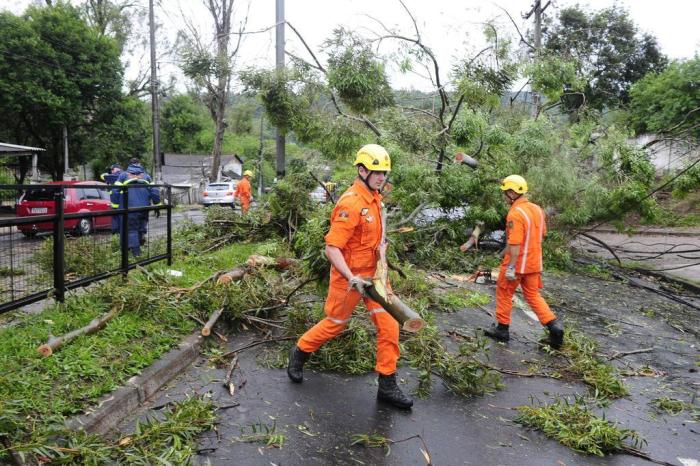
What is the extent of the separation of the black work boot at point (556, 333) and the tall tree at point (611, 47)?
886 inches

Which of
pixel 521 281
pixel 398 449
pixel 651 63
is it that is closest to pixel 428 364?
pixel 398 449

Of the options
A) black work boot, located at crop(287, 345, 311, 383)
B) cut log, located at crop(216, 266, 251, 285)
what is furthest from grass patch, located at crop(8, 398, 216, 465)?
cut log, located at crop(216, 266, 251, 285)

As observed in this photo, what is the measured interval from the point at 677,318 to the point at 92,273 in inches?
289

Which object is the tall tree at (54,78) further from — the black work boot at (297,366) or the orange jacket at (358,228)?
the orange jacket at (358,228)

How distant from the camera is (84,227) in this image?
5270mm

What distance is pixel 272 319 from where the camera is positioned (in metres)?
5.49

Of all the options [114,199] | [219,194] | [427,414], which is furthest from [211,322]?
[219,194]

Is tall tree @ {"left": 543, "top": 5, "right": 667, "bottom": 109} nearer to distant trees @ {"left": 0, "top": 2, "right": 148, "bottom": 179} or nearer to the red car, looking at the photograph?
distant trees @ {"left": 0, "top": 2, "right": 148, "bottom": 179}

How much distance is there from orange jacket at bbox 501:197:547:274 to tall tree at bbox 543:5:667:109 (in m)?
22.0

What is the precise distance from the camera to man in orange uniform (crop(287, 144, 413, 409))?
147 inches

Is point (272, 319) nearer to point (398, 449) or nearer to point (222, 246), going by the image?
point (398, 449)

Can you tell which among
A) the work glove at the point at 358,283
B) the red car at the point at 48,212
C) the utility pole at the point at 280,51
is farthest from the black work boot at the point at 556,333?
the utility pole at the point at 280,51

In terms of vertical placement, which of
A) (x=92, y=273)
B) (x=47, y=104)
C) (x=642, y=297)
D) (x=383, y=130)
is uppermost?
(x=47, y=104)

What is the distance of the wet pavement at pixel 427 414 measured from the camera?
312 centimetres
